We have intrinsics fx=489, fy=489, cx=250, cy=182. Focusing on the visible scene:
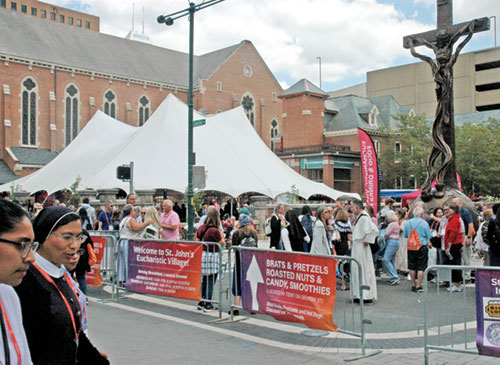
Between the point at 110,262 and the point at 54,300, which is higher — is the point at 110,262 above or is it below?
below

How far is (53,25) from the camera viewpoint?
1948 inches

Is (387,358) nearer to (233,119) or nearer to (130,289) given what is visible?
(130,289)

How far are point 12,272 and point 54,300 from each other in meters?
0.68

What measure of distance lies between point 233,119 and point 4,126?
23.9m

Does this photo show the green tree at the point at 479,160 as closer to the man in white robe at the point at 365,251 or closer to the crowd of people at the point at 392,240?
the crowd of people at the point at 392,240

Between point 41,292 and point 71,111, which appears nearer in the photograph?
point 41,292

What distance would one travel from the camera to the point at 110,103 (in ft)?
161

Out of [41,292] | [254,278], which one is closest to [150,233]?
[254,278]

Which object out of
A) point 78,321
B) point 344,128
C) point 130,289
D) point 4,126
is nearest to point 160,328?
point 130,289

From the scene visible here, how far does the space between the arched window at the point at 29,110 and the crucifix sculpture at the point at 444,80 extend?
37853mm

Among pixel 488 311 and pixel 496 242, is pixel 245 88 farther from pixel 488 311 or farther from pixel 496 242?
pixel 488 311

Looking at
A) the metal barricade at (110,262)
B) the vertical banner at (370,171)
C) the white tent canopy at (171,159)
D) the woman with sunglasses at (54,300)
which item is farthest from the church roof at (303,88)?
the woman with sunglasses at (54,300)

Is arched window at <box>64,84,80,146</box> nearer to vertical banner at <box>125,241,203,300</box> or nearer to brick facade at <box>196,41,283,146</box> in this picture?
brick facade at <box>196,41,283,146</box>

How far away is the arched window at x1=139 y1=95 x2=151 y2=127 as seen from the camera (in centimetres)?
5159
